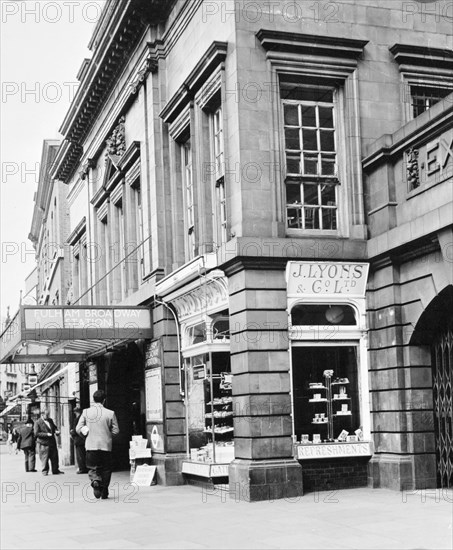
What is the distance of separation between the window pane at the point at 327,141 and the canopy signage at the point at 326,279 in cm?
233

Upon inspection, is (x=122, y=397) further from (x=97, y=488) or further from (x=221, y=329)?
(x=97, y=488)

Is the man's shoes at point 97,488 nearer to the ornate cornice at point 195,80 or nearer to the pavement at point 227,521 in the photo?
the pavement at point 227,521

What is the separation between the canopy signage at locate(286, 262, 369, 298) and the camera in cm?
1630

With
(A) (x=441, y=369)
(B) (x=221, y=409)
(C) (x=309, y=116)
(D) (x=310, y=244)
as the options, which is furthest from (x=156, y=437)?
(C) (x=309, y=116)

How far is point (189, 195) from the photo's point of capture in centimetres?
2045

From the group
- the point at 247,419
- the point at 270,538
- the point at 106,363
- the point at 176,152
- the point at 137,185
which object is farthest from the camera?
the point at 106,363

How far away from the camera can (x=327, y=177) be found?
17141 millimetres

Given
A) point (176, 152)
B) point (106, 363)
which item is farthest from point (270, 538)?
point (106, 363)

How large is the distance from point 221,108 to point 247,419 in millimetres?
6018

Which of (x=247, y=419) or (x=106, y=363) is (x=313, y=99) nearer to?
(x=247, y=419)

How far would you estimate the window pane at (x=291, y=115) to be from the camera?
17.1m

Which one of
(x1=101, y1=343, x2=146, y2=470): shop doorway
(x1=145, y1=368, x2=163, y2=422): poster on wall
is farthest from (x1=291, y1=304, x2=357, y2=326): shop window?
(x1=101, y1=343, x2=146, y2=470): shop doorway

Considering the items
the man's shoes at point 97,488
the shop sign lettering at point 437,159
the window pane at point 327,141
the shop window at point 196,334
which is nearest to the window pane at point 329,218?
the window pane at point 327,141

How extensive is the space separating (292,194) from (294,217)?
17.3 inches
